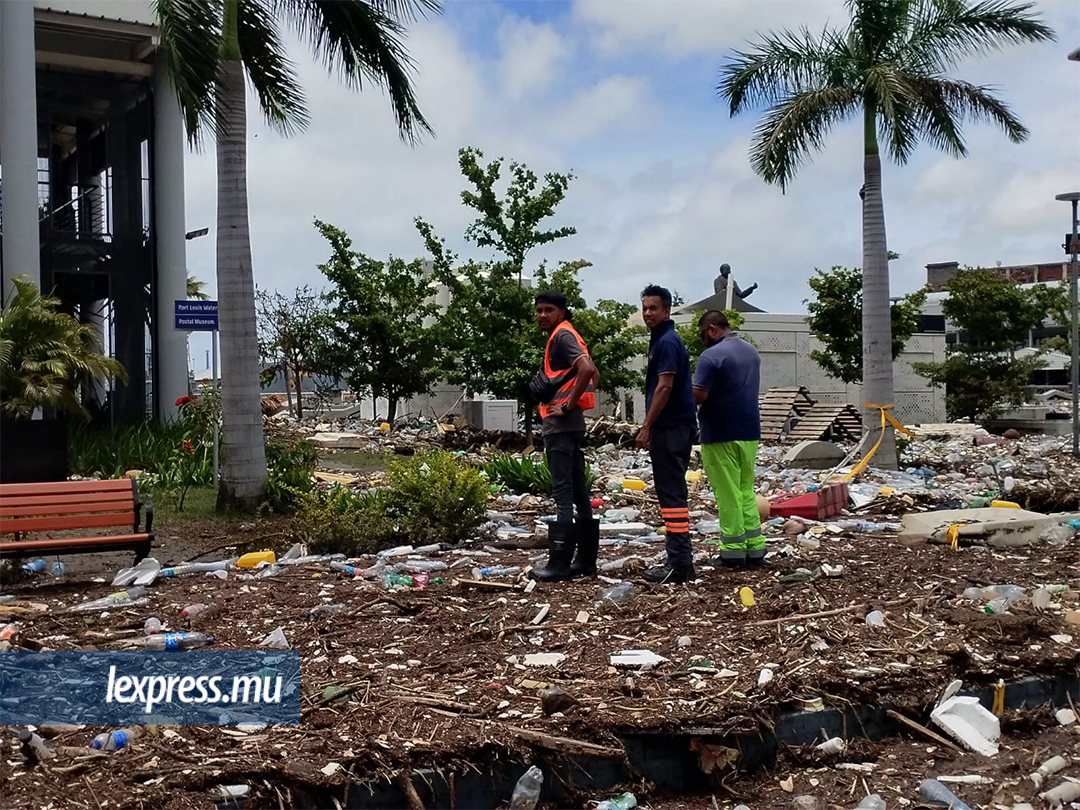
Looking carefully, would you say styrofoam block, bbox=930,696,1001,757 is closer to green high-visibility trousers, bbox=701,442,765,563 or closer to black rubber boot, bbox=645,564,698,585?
black rubber boot, bbox=645,564,698,585

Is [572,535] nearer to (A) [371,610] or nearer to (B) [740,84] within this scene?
(A) [371,610]

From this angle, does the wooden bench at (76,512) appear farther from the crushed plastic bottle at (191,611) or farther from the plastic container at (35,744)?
the plastic container at (35,744)

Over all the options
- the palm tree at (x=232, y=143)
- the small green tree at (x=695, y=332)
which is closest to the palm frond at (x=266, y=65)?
the palm tree at (x=232, y=143)

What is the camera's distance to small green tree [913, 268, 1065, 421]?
112 feet

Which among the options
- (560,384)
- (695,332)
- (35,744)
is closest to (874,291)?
(560,384)

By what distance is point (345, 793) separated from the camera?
13.2ft

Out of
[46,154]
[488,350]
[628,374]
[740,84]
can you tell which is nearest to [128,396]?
[46,154]

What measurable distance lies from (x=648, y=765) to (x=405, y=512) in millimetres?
5232

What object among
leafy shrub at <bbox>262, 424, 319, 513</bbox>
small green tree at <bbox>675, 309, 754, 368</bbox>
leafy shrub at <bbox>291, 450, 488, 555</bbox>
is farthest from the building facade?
small green tree at <bbox>675, 309, 754, 368</bbox>

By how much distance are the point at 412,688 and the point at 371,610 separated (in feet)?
5.52

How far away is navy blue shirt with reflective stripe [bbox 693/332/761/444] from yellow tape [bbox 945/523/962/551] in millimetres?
2458

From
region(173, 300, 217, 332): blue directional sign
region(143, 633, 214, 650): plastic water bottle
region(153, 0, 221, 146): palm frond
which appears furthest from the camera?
region(173, 300, 217, 332): blue directional sign

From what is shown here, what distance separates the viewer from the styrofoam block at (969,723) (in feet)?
16.3

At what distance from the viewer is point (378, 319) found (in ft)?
91.8
